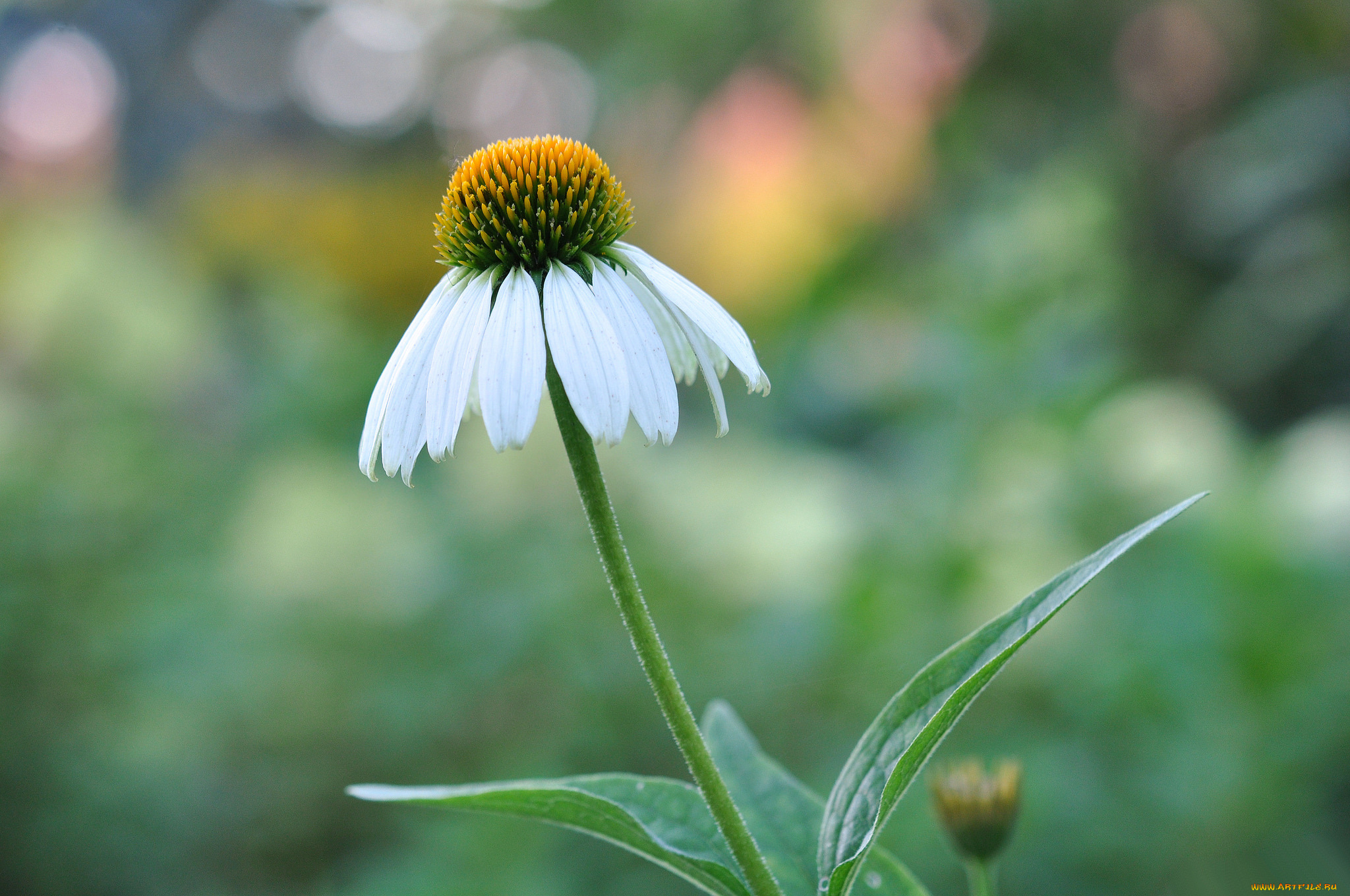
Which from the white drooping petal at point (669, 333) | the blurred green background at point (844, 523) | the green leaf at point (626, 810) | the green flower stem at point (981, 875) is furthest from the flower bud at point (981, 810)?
the blurred green background at point (844, 523)

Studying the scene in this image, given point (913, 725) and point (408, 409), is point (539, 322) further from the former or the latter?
point (913, 725)

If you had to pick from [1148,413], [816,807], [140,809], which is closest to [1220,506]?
[1148,413]

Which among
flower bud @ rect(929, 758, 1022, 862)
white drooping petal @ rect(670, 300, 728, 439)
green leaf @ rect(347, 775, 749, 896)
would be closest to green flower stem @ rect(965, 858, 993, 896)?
flower bud @ rect(929, 758, 1022, 862)

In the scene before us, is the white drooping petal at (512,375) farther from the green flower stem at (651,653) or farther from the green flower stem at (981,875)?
the green flower stem at (981,875)

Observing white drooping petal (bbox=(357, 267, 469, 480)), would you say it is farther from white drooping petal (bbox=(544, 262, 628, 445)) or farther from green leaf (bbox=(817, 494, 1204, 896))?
green leaf (bbox=(817, 494, 1204, 896))

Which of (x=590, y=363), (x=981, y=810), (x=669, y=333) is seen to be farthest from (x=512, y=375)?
(x=981, y=810)

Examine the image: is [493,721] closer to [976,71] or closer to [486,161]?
[486,161]
